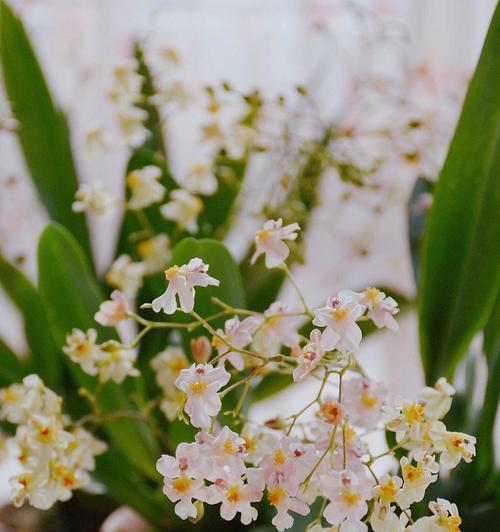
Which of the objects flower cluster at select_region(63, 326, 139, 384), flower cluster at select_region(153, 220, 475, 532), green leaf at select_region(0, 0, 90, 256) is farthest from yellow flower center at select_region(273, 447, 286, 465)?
green leaf at select_region(0, 0, 90, 256)

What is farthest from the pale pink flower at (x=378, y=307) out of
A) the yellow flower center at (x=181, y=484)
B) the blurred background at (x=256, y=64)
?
the blurred background at (x=256, y=64)

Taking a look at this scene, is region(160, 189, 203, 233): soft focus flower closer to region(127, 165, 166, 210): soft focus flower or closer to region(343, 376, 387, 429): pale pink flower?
region(127, 165, 166, 210): soft focus flower

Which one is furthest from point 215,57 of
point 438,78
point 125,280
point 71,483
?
point 71,483

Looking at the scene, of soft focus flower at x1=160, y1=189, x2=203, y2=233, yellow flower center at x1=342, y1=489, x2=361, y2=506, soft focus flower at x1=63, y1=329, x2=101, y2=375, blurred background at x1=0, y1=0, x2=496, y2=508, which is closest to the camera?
yellow flower center at x1=342, y1=489, x2=361, y2=506

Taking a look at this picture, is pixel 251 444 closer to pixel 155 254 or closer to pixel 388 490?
pixel 388 490

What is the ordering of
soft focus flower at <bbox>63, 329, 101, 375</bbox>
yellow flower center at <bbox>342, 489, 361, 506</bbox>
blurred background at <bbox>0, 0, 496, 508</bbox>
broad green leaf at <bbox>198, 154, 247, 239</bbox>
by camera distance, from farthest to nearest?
blurred background at <bbox>0, 0, 496, 508</bbox>
broad green leaf at <bbox>198, 154, 247, 239</bbox>
soft focus flower at <bbox>63, 329, 101, 375</bbox>
yellow flower center at <bbox>342, 489, 361, 506</bbox>

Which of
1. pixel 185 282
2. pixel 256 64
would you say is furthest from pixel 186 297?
pixel 256 64
